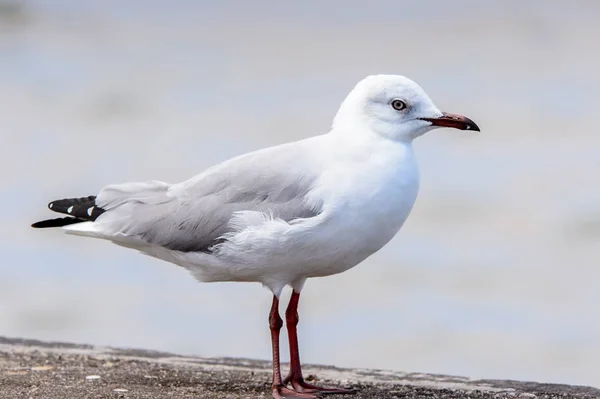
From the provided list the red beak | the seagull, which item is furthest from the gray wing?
the red beak

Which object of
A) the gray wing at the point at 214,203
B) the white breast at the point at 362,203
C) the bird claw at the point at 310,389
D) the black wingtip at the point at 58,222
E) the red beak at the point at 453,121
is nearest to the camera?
the white breast at the point at 362,203

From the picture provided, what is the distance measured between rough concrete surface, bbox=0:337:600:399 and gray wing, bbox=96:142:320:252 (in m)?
0.73

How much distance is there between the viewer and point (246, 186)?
634cm

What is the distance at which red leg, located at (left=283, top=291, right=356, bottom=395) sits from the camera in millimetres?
6516

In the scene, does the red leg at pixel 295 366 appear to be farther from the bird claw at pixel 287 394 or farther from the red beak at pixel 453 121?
the red beak at pixel 453 121

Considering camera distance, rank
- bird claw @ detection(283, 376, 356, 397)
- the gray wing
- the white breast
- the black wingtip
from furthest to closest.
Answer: the black wingtip, bird claw @ detection(283, 376, 356, 397), the gray wing, the white breast

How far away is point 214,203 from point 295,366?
0.93m

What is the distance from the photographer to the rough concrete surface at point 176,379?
6.28 m

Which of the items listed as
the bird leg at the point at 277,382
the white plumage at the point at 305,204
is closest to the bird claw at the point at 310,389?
the bird leg at the point at 277,382

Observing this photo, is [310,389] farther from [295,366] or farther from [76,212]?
[76,212]

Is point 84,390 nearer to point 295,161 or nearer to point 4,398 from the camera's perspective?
point 4,398

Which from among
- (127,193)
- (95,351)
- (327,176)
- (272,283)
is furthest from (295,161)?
(95,351)

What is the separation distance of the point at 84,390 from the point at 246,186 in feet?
4.15

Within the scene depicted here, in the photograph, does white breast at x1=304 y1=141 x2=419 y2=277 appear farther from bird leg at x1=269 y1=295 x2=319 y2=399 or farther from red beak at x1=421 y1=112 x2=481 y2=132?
bird leg at x1=269 y1=295 x2=319 y2=399
